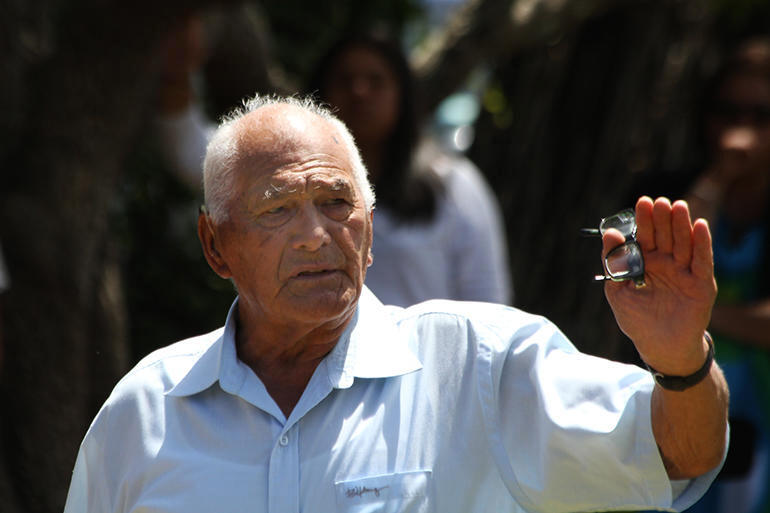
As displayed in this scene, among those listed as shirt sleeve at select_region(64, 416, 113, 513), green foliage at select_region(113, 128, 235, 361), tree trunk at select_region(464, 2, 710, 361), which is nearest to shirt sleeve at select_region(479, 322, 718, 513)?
shirt sleeve at select_region(64, 416, 113, 513)

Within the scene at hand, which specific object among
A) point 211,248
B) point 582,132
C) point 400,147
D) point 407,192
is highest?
point 582,132

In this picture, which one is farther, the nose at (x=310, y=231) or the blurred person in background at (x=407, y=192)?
the blurred person in background at (x=407, y=192)

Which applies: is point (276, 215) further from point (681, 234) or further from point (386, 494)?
point (681, 234)

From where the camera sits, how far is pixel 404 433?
213cm

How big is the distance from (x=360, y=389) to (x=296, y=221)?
36 cm

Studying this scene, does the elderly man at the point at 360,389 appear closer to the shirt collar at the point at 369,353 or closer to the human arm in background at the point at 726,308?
the shirt collar at the point at 369,353

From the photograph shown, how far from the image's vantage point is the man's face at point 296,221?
222cm

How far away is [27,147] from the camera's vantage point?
3.69 m

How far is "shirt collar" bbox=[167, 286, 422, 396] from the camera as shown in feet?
7.21

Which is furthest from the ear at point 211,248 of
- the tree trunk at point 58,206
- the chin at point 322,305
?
the tree trunk at point 58,206

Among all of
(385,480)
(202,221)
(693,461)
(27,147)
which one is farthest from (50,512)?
(693,461)

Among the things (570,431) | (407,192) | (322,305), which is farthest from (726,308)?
(322,305)

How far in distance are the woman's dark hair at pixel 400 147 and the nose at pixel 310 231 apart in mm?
1277

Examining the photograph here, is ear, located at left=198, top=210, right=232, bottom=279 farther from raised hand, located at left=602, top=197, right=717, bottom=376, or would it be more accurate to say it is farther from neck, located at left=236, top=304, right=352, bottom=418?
raised hand, located at left=602, top=197, right=717, bottom=376
